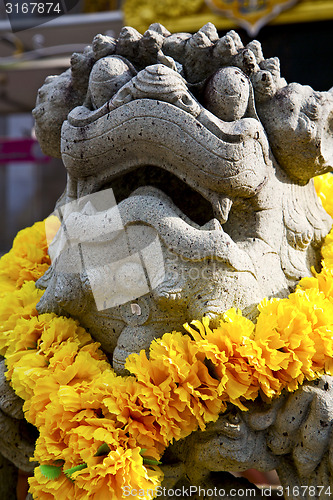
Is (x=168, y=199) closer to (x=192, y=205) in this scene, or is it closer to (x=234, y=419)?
(x=192, y=205)

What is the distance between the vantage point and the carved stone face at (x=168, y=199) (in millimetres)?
1298

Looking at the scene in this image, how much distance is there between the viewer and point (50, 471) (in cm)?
124

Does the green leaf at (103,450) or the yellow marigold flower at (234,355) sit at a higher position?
the yellow marigold flower at (234,355)

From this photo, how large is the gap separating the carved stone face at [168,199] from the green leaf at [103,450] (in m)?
0.20

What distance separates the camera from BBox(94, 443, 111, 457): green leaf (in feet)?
3.92

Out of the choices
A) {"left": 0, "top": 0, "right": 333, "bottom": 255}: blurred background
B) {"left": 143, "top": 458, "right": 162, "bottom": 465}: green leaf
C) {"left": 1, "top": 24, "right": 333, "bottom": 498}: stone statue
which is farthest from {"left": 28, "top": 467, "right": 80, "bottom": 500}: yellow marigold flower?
{"left": 0, "top": 0, "right": 333, "bottom": 255}: blurred background

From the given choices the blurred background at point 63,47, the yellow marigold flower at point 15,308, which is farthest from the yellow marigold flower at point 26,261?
the blurred background at point 63,47

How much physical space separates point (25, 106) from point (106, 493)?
22.0 ft

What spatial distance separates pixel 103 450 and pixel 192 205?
2.26 feet

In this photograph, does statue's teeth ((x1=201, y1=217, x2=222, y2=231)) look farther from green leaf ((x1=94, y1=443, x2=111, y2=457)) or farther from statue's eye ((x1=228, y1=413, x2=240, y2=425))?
green leaf ((x1=94, y1=443, x2=111, y2=457))

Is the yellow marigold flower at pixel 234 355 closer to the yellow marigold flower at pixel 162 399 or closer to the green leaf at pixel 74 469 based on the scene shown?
the yellow marigold flower at pixel 162 399

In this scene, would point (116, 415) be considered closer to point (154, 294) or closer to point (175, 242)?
point (154, 294)

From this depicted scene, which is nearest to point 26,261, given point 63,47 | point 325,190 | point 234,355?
point 234,355

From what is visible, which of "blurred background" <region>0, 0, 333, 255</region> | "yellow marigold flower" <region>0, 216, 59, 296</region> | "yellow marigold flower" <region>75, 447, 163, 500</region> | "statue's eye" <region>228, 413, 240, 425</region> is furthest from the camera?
"blurred background" <region>0, 0, 333, 255</region>
